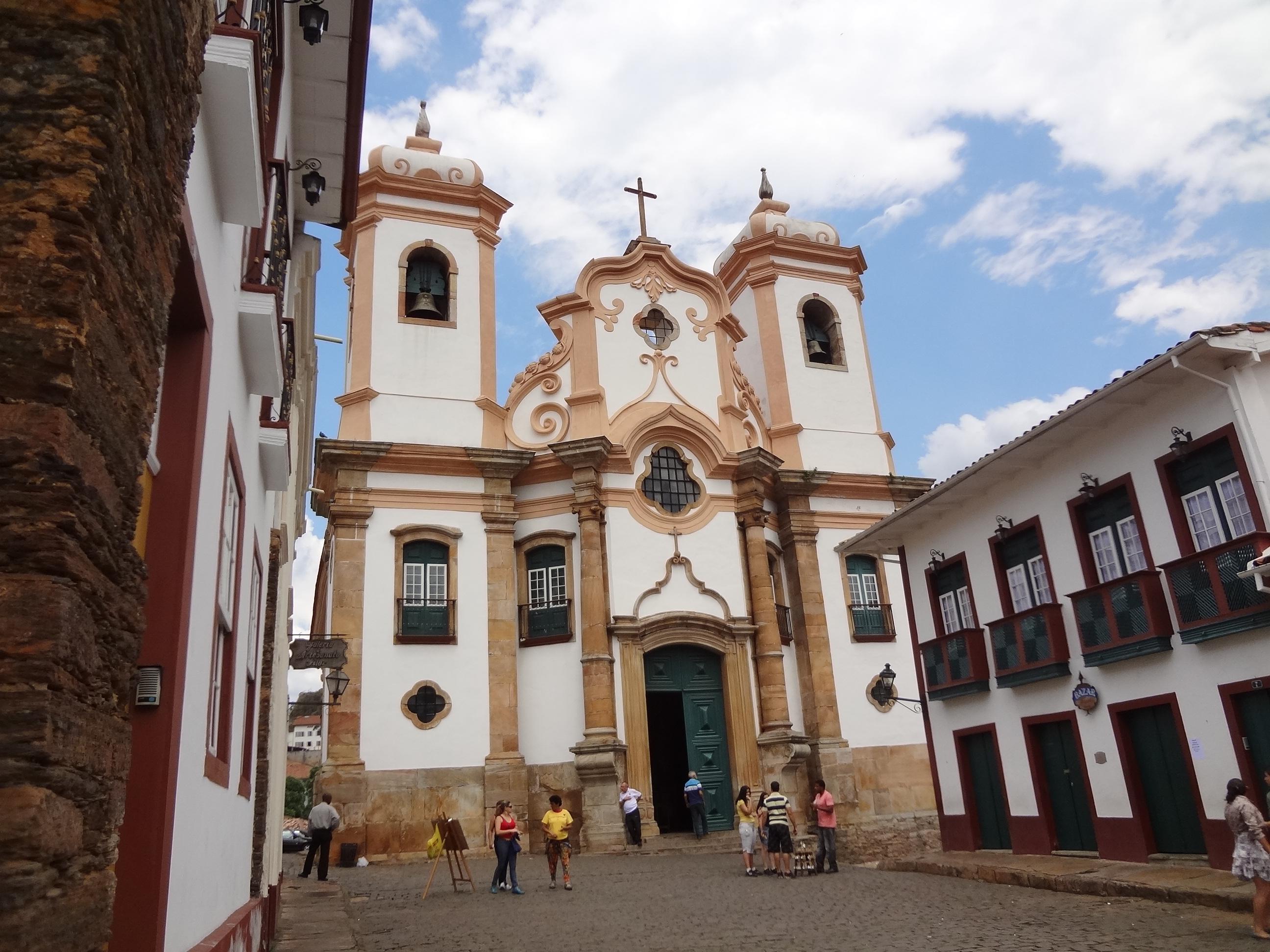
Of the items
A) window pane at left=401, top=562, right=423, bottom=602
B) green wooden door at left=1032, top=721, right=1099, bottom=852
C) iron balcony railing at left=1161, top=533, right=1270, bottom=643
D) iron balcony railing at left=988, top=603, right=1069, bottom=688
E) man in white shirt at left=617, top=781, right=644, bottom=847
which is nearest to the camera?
iron balcony railing at left=1161, top=533, right=1270, bottom=643

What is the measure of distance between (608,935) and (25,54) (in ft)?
30.4

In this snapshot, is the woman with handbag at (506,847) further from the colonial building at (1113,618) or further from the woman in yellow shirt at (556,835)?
the colonial building at (1113,618)

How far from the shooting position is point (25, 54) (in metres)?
2.40

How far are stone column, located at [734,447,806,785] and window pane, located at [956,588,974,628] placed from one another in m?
5.00

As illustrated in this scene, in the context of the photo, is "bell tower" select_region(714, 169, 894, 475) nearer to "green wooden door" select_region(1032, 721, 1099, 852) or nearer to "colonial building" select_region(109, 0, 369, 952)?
"green wooden door" select_region(1032, 721, 1099, 852)

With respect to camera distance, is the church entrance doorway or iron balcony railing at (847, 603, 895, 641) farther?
iron balcony railing at (847, 603, 895, 641)

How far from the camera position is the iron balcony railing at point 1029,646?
14.2m

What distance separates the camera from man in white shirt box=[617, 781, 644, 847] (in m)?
18.5

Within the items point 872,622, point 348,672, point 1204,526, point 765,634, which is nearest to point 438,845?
point 348,672

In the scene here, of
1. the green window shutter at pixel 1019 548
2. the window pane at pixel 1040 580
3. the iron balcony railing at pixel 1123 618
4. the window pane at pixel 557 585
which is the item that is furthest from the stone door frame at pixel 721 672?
the iron balcony railing at pixel 1123 618

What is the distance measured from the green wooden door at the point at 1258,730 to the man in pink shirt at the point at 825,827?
19.0ft

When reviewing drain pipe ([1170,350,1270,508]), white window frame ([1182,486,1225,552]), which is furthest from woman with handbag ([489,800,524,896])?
drain pipe ([1170,350,1270,508])

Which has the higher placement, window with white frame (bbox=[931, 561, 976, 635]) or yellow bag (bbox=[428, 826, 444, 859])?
window with white frame (bbox=[931, 561, 976, 635])

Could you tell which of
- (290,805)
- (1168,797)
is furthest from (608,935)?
(290,805)
